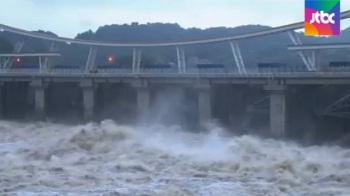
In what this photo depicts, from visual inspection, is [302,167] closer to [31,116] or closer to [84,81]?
[84,81]

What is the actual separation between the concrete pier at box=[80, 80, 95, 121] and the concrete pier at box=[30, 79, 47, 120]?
3052 millimetres

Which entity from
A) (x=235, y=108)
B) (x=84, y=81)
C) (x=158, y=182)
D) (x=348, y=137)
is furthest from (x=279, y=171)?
(x=84, y=81)

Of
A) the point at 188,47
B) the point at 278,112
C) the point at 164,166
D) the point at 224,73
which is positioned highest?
the point at 188,47

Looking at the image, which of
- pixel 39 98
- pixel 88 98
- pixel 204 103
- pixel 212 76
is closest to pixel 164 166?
pixel 204 103

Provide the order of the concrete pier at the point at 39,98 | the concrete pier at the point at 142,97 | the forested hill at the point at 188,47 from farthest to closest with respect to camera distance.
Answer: the forested hill at the point at 188,47
the concrete pier at the point at 39,98
the concrete pier at the point at 142,97

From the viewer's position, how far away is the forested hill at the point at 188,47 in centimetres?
7312

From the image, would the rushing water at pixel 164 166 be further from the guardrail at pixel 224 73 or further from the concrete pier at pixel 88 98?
the concrete pier at pixel 88 98

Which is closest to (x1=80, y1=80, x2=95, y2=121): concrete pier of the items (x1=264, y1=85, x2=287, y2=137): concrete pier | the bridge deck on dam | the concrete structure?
the concrete structure

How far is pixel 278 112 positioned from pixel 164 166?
35.0 feet

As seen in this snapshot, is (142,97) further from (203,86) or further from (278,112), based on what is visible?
(278,112)

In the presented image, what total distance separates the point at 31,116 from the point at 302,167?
26358 mm

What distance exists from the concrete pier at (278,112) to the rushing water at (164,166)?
109 cm

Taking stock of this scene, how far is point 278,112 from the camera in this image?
113 feet

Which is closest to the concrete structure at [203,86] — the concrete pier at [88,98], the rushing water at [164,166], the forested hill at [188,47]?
the concrete pier at [88,98]
